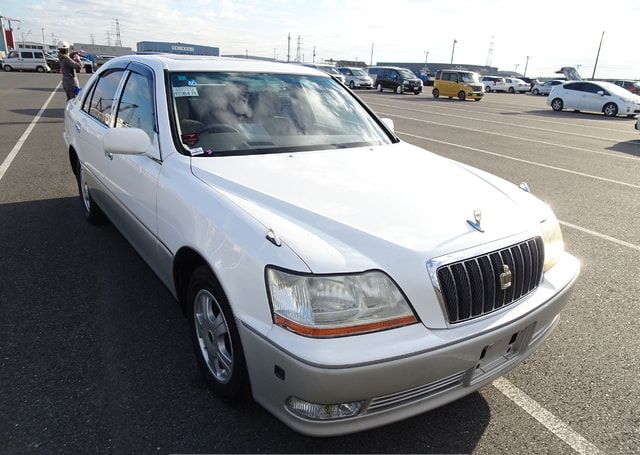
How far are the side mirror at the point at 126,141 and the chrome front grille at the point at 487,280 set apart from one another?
6.24ft

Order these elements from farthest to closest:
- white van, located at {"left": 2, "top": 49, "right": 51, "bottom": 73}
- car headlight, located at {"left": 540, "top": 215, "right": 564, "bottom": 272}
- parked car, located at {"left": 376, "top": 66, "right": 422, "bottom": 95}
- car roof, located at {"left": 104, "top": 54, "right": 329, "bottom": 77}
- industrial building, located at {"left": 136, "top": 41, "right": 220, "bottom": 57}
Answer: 1. white van, located at {"left": 2, "top": 49, "right": 51, "bottom": 73}
2. parked car, located at {"left": 376, "top": 66, "right": 422, "bottom": 95}
3. industrial building, located at {"left": 136, "top": 41, "right": 220, "bottom": 57}
4. car roof, located at {"left": 104, "top": 54, "right": 329, "bottom": 77}
5. car headlight, located at {"left": 540, "top": 215, "right": 564, "bottom": 272}

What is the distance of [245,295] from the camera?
202 cm

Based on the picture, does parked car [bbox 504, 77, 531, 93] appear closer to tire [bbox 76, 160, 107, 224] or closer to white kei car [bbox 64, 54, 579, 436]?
tire [bbox 76, 160, 107, 224]

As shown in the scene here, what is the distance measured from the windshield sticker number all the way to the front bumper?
1.77 metres

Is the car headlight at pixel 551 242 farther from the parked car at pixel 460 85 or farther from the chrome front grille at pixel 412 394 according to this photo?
the parked car at pixel 460 85

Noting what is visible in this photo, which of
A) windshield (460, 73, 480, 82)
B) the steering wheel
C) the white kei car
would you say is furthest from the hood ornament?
windshield (460, 73, 480, 82)

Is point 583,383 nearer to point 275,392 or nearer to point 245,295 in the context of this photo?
point 275,392

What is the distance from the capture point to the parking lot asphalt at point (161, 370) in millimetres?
2279

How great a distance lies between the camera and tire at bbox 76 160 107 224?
4.79 m

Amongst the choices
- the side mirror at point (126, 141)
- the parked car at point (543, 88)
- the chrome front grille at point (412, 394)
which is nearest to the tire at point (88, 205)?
the side mirror at point (126, 141)

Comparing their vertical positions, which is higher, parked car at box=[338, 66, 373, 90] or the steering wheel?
the steering wheel

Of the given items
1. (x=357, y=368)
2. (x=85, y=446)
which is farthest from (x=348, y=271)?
(x=85, y=446)

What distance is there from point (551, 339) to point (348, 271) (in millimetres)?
2012

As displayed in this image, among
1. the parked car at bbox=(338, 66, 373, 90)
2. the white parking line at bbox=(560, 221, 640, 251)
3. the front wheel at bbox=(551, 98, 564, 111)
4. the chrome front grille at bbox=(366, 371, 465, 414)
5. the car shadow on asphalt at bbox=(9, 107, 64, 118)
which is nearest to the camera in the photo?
the chrome front grille at bbox=(366, 371, 465, 414)
